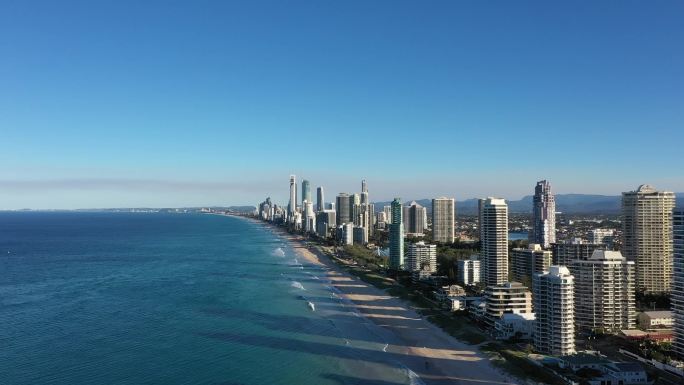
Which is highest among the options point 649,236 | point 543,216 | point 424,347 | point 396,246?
point 543,216

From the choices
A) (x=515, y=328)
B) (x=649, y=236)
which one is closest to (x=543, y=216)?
(x=649, y=236)

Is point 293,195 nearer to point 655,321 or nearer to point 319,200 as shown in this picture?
point 319,200

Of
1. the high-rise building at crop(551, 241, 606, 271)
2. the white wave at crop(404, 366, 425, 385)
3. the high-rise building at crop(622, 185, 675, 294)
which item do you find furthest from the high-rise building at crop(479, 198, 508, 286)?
the white wave at crop(404, 366, 425, 385)

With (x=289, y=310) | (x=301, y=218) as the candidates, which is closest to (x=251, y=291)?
(x=289, y=310)

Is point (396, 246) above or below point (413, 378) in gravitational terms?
above

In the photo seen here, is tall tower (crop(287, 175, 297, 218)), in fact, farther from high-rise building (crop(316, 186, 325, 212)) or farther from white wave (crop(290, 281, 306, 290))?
white wave (crop(290, 281, 306, 290))

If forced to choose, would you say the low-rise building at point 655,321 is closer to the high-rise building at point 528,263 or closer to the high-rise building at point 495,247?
the high-rise building at point 528,263

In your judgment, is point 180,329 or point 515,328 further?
point 180,329
